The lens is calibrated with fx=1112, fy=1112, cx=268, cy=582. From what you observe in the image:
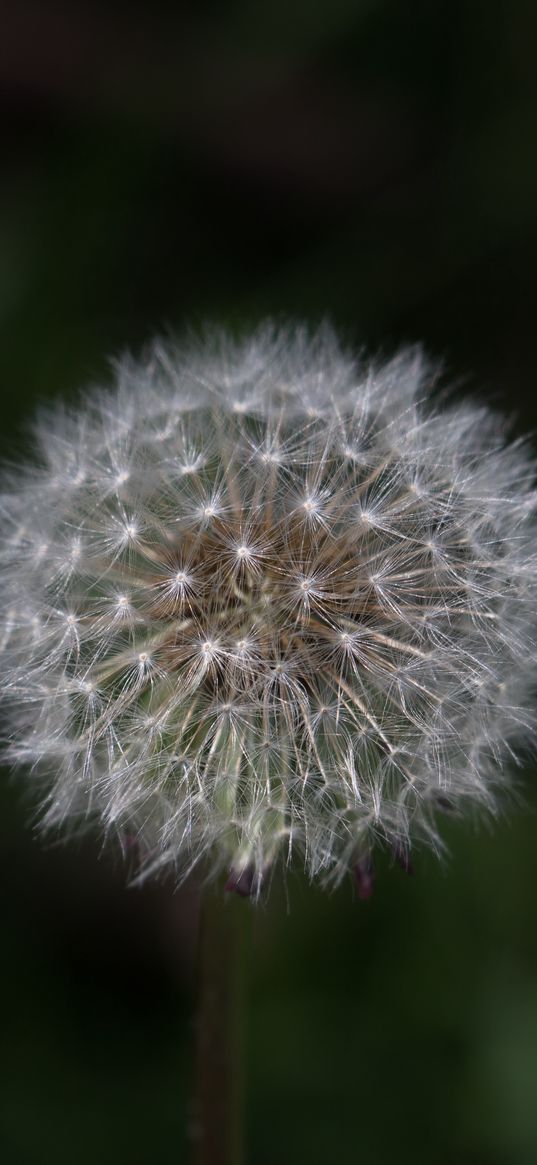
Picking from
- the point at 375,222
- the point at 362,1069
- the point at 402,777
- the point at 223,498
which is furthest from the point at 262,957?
the point at 375,222

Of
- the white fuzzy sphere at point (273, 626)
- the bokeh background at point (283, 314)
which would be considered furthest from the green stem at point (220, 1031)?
the bokeh background at point (283, 314)

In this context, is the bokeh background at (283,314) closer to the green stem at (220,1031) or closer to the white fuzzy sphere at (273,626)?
the green stem at (220,1031)

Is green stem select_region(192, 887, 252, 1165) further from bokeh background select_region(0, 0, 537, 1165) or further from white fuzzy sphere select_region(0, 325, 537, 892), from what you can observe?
bokeh background select_region(0, 0, 537, 1165)

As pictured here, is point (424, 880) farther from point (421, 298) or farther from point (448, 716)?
point (421, 298)

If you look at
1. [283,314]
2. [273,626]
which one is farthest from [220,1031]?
[283,314]

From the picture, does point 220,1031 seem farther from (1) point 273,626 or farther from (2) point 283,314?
(2) point 283,314

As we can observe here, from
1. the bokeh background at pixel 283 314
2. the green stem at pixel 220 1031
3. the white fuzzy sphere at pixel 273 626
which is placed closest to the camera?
the white fuzzy sphere at pixel 273 626

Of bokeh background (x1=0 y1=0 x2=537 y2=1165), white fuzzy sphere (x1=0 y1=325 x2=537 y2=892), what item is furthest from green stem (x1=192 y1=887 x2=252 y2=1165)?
bokeh background (x1=0 y1=0 x2=537 y2=1165)
